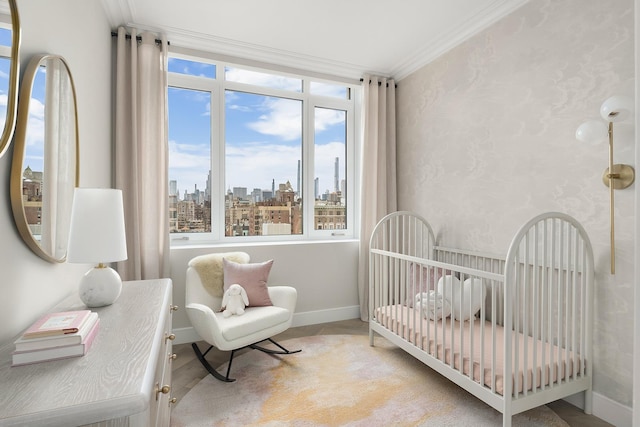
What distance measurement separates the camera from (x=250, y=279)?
2.63m

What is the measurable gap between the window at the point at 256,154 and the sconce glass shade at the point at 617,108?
91.1 inches

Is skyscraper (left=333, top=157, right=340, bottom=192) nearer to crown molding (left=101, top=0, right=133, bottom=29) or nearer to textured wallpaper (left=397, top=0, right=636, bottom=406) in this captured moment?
textured wallpaper (left=397, top=0, right=636, bottom=406)

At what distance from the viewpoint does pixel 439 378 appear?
7.55 feet

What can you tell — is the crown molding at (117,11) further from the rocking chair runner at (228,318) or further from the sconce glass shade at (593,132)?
the sconce glass shade at (593,132)

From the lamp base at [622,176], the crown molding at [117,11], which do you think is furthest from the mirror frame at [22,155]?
the lamp base at [622,176]

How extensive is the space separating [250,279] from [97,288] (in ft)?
4.45

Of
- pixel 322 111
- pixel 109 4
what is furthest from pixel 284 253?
pixel 109 4

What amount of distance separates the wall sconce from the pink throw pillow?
2.20m

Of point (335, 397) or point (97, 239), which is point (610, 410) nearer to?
point (335, 397)

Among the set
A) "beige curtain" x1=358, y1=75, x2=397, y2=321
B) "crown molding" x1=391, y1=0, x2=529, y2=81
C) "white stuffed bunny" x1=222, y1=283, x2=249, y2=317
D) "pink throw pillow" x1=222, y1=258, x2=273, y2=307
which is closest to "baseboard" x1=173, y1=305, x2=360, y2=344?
"beige curtain" x1=358, y1=75, x2=397, y2=321

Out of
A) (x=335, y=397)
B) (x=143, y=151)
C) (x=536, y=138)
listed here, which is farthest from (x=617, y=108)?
(x=143, y=151)

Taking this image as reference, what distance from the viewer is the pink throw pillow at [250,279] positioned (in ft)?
8.56

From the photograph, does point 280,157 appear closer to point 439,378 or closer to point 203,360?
point 203,360

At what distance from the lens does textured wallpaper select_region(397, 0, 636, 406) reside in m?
1.79
